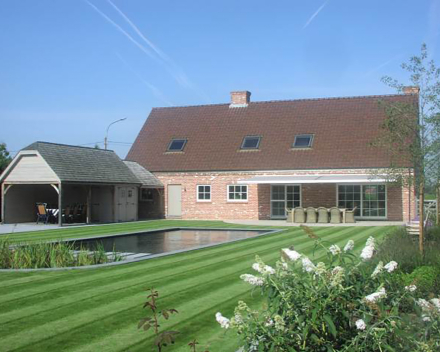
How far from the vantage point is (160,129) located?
32656mm

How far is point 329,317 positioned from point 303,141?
82.1ft

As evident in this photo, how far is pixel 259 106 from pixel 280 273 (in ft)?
92.2

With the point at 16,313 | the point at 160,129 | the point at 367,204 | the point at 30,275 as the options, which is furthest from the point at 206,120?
the point at 16,313

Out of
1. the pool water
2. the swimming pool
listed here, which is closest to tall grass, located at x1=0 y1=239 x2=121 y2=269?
the swimming pool

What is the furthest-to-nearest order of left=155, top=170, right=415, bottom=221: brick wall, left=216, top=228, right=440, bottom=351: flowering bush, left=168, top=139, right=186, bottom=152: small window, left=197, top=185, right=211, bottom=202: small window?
left=168, top=139, right=186, bottom=152: small window
left=197, top=185, right=211, bottom=202: small window
left=155, top=170, right=415, bottom=221: brick wall
left=216, top=228, right=440, bottom=351: flowering bush

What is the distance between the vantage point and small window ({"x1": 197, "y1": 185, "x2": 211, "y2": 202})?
29.1 metres

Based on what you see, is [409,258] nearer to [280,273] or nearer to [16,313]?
[280,273]

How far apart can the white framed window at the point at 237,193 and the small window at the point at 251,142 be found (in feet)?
7.55

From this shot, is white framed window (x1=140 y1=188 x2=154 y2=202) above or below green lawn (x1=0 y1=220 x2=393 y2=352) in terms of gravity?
above

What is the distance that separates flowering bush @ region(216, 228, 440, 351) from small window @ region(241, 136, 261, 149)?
25.1 meters

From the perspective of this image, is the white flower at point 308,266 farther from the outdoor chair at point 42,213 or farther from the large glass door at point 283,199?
the large glass door at point 283,199

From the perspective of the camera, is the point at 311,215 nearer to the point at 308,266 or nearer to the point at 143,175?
the point at 143,175

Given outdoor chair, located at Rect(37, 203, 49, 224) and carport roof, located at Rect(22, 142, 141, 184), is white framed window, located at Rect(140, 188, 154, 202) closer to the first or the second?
carport roof, located at Rect(22, 142, 141, 184)

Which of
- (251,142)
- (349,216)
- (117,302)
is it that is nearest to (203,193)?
(251,142)
